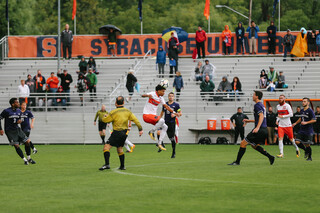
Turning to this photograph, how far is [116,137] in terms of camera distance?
15641 mm

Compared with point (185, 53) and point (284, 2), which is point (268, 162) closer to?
point (185, 53)

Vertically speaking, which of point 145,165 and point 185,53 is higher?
point 185,53

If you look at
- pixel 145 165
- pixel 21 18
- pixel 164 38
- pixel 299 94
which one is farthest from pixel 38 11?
pixel 145 165

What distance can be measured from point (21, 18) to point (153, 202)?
180ft

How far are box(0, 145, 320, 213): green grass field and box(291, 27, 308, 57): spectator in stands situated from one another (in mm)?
20406

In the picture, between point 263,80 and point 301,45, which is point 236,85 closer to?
point 263,80

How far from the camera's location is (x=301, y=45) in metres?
37.8

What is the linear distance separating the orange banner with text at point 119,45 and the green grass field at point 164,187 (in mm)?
22722

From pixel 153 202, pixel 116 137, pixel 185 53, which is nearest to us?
pixel 153 202

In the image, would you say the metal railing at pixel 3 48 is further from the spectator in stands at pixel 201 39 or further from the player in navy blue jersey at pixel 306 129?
the player in navy blue jersey at pixel 306 129

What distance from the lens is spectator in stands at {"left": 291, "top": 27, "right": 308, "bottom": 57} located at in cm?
3769

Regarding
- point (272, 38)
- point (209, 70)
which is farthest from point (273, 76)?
point (272, 38)

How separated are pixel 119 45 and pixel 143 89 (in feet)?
22.2

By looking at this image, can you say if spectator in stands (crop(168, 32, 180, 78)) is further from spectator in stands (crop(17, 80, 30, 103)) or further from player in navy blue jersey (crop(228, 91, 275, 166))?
player in navy blue jersey (crop(228, 91, 275, 166))
